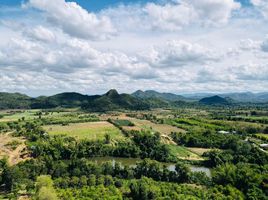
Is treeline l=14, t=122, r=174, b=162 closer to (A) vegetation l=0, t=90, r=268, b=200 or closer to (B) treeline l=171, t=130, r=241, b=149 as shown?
(A) vegetation l=0, t=90, r=268, b=200

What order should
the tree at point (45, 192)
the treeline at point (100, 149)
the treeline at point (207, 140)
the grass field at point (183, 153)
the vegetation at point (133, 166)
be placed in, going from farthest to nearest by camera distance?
the treeline at point (207, 140) → the grass field at point (183, 153) → the treeline at point (100, 149) → the vegetation at point (133, 166) → the tree at point (45, 192)

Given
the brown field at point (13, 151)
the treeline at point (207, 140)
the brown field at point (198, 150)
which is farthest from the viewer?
the treeline at point (207, 140)

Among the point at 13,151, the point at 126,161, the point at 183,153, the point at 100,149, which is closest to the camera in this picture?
the point at 126,161

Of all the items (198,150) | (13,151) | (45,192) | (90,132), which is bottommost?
(198,150)

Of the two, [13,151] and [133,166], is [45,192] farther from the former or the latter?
[13,151]

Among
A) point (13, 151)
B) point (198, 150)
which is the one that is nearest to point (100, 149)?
point (13, 151)

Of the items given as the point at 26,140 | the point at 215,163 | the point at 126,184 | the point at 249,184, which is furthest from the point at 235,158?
the point at 26,140

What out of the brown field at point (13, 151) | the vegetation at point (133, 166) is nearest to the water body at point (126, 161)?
the vegetation at point (133, 166)

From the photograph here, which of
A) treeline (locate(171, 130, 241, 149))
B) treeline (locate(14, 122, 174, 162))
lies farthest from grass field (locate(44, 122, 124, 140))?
treeline (locate(171, 130, 241, 149))

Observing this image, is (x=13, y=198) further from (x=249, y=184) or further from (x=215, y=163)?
(x=215, y=163)

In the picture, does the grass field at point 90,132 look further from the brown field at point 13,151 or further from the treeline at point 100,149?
the brown field at point 13,151

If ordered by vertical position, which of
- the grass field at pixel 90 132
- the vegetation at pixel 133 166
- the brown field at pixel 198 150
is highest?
the grass field at pixel 90 132
